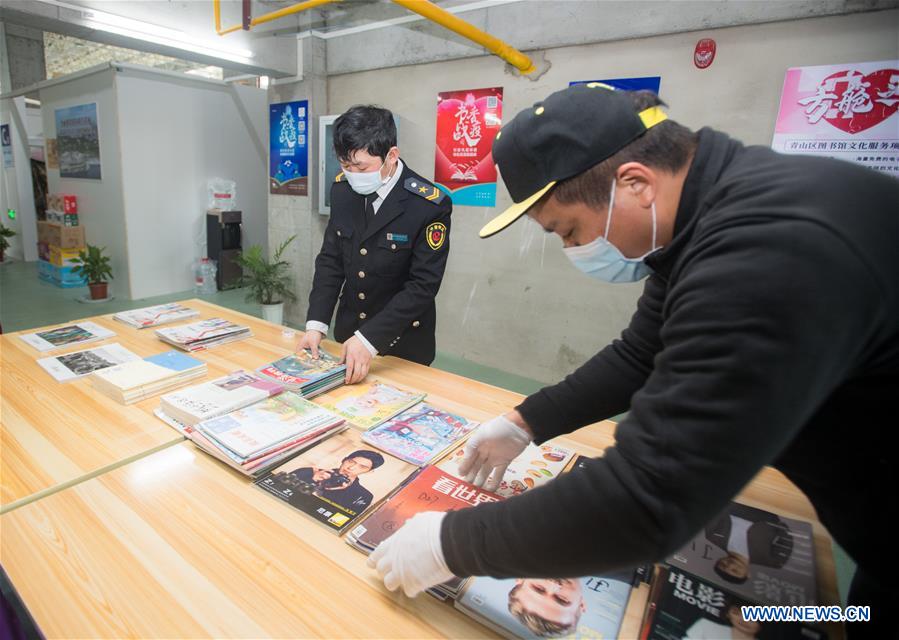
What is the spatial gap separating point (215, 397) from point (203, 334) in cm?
63

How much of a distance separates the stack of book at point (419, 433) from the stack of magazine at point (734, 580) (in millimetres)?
572

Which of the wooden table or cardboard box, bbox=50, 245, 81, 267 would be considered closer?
the wooden table

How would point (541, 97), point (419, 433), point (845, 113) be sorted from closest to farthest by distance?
point (419, 433) < point (845, 113) < point (541, 97)

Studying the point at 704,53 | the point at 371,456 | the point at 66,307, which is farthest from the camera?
the point at 66,307

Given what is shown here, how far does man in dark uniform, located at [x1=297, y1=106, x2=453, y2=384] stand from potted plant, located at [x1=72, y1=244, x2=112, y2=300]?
13.9 feet

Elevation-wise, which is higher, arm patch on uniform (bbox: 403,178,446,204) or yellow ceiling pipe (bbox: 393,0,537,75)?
yellow ceiling pipe (bbox: 393,0,537,75)

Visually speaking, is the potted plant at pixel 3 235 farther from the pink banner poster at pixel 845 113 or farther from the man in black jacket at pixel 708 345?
the pink banner poster at pixel 845 113

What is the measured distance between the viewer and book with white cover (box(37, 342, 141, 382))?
151cm

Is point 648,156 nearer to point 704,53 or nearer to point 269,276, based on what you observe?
point 704,53

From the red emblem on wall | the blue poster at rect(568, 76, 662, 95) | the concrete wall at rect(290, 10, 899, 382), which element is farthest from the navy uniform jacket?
the red emblem on wall

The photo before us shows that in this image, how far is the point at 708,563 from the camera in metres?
0.85

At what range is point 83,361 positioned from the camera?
1604 millimetres

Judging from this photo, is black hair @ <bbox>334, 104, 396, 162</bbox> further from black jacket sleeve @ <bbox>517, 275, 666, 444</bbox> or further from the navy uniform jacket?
black jacket sleeve @ <bbox>517, 275, 666, 444</bbox>

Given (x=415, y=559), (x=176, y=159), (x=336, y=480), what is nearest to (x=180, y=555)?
(x=336, y=480)
